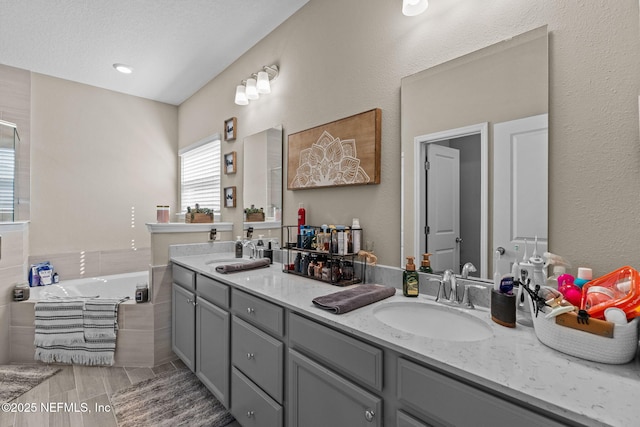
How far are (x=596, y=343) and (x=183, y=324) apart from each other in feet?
7.80

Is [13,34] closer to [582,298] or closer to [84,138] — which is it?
[84,138]

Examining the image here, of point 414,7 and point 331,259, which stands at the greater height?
point 414,7

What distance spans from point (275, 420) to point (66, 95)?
3.89 meters

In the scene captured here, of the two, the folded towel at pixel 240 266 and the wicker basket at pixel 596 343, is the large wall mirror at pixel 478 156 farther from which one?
the folded towel at pixel 240 266

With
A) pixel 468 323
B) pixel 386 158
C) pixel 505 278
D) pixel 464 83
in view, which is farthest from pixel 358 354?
pixel 464 83

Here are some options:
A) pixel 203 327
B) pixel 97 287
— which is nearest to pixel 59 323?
pixel 97 287

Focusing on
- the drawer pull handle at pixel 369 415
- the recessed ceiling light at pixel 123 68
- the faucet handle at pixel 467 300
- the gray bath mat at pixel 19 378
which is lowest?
the gray bath mat at pixel 19 378

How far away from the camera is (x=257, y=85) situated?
8.11 ft

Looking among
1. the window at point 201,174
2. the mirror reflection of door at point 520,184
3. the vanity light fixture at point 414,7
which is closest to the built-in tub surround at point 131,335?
the window at point 201,174

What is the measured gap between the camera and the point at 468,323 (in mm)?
1160

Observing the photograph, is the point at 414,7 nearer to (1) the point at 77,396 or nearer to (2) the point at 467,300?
(2) the point at 467,300

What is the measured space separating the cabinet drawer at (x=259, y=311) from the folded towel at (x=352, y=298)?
215 millimetres

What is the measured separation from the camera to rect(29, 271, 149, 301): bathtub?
2.97 m

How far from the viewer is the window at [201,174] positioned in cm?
335
